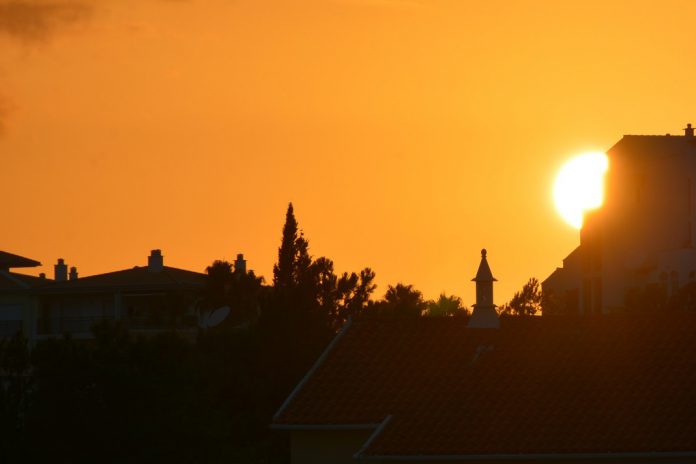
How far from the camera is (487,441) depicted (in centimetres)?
4841

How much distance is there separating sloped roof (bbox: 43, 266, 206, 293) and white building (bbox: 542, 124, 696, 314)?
3041 cm

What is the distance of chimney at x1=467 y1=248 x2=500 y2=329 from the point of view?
54188mm

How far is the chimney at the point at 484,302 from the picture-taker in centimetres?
5419

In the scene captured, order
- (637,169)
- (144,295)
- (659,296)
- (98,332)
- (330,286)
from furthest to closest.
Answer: (144,295) → (330,286) → (637,169) → (659,296) → (98,332)

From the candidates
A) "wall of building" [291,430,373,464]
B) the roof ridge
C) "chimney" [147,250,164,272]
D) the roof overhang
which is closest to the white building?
the roof ridge

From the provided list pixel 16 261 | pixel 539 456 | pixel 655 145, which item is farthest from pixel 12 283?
pixel 539 456

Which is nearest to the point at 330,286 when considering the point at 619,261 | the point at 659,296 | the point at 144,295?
the point at 144,295

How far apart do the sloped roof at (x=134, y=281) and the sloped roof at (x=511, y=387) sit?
52513 mm

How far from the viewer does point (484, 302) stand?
54906 mm

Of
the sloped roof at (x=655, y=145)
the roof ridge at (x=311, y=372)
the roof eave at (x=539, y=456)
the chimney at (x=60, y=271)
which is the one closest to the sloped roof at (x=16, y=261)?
the chimney at (x=60, y=271)

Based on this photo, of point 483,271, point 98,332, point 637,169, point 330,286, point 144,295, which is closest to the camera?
point 483,271

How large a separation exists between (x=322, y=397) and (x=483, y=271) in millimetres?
7544

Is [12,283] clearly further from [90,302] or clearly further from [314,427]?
[314,427]

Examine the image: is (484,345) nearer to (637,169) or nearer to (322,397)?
(322,397)
